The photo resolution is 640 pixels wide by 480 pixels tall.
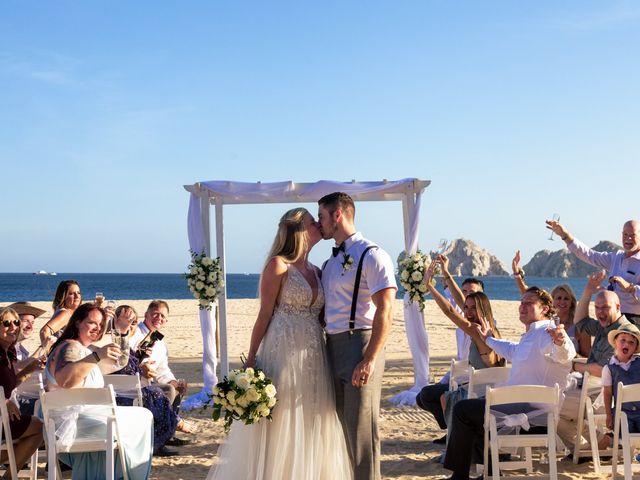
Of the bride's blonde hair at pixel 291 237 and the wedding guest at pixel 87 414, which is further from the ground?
the bride's blonde hair at pixel 291 237

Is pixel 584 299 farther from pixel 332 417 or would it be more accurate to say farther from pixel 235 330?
pixel 235 330

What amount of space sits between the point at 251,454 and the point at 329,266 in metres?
1.33

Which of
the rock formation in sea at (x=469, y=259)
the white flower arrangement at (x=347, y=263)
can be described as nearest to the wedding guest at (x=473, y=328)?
the white flower arrangement at (x=347, y=263)

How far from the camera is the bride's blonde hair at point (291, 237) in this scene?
5.01 m

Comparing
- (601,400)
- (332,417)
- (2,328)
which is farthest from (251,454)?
(601,400)

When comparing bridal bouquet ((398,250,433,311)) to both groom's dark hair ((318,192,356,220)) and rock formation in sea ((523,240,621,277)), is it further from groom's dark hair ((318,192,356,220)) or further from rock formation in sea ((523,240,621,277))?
rock formation in sea ((523,240,621,277))

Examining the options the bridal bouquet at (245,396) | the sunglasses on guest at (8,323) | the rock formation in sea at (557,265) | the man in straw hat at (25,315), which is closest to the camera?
the bridal bouquet at (245,396)

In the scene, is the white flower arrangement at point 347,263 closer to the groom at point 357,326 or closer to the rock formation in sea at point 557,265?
the groom at point 357,326

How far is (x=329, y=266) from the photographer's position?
505 centimetres

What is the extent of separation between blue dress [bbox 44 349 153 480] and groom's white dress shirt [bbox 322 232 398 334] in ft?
5.13

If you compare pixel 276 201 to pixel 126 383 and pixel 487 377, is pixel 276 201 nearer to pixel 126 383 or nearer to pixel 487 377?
pixel 126 383

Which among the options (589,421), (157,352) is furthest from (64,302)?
(589,421)

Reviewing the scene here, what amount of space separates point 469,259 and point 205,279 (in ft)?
380

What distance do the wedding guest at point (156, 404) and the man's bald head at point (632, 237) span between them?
492cm
